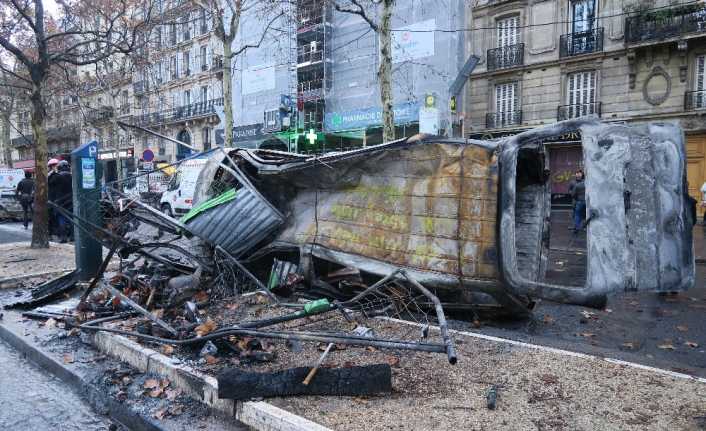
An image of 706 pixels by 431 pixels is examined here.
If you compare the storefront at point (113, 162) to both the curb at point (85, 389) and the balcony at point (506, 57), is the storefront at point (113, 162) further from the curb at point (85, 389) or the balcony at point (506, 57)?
the curb at point (85, 389)

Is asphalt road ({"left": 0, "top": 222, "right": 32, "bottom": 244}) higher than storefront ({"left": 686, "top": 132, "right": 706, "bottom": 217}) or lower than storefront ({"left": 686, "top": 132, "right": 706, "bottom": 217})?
lower

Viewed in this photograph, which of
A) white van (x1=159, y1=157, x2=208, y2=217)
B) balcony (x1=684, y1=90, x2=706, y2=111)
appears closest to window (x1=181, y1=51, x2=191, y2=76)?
white van (x1=159, y1=157, x2=208, y2=217)

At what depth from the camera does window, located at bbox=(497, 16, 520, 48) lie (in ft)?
76.6

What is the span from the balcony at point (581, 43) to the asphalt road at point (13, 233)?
21.8m

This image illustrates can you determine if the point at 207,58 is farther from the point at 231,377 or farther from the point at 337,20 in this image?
the point at 231,377

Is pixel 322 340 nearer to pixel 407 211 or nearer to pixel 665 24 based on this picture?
pixel 407 211

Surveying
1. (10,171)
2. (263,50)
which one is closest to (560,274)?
(10,171)

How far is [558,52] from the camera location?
2227cm

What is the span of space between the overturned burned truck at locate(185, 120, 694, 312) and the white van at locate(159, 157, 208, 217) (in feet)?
39.3

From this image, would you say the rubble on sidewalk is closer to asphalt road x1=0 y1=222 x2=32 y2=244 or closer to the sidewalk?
the sidewalk

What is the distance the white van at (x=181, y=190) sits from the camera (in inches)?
736

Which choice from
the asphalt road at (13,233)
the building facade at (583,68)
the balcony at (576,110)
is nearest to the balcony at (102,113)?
the asphalt road at (13,233)

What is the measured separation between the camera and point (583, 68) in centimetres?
2181

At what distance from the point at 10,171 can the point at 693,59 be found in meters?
28.6
